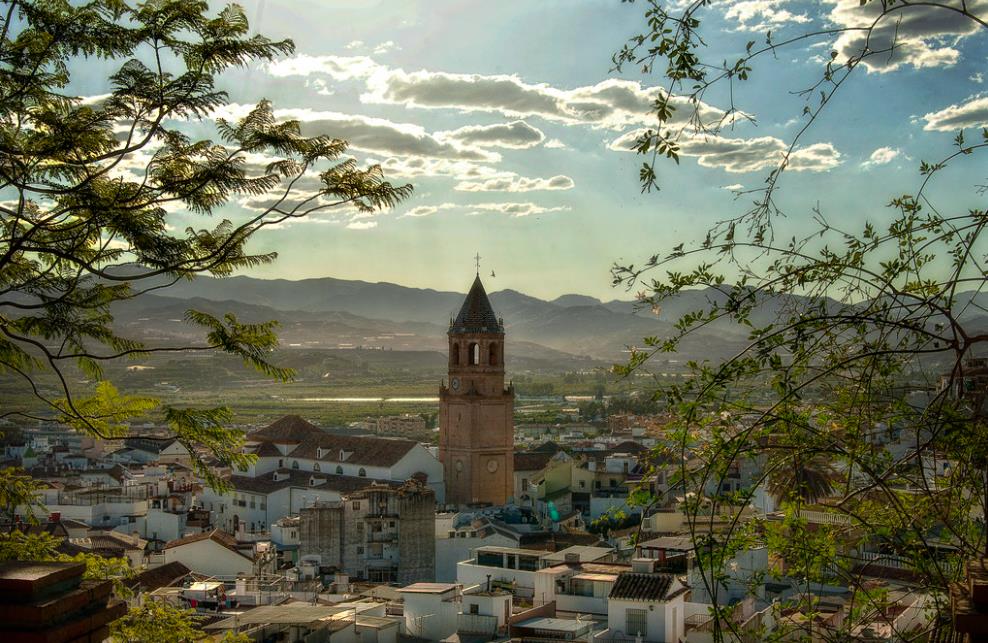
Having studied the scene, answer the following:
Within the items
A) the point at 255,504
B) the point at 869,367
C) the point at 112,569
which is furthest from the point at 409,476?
the point at 869,367

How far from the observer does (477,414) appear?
49.9 meters

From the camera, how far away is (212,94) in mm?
7160

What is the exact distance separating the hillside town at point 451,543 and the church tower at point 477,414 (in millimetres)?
94

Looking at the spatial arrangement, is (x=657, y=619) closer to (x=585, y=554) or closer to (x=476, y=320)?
(x=585, y=554)

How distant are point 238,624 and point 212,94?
43.4 feet

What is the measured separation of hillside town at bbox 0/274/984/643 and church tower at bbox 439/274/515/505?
0.09 meters

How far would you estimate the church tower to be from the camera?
4956 centimetres

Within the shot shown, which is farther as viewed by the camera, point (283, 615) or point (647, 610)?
point (283, 615)

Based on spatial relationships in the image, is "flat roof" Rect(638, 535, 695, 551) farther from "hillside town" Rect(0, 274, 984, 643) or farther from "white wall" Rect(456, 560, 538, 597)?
"white wall" Rect(456, 560, 538, 597)

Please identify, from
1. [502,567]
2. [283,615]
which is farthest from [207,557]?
[283,615]

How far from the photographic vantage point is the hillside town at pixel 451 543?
228 inches

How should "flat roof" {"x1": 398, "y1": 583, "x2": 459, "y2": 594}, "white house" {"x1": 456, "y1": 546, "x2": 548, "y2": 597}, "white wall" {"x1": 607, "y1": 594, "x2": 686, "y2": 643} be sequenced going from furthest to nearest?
"white house" {"x1": 456, "y1": 546, "x2": 548, "y2": 597} < "flat roof" {"x1": 398, "y1": 583, "x2": 459, "y2": 594} < "white wall" {"x1": 607, "y1": 594, "x2": 686, "y2": 643}

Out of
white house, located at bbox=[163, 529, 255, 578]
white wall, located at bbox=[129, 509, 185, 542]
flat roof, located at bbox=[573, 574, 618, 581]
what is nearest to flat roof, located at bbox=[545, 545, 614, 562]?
flat roof, located at bbox=[573, 574, 618, 581]

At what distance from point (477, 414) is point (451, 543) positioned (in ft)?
49.8
